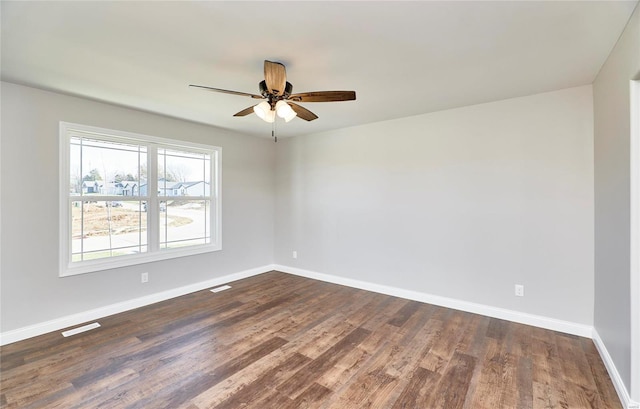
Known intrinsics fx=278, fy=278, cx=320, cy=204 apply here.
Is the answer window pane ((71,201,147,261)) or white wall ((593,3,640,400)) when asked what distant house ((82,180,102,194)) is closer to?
window pane ((71,201,147,261))

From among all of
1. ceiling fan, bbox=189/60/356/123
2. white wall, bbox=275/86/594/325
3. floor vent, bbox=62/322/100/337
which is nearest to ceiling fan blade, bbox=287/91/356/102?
ceiling fan, bbox=189/60/356/123

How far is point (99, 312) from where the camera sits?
3217 millimetres

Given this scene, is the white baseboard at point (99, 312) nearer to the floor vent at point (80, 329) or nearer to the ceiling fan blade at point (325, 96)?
the floor vent at point (80, 329)

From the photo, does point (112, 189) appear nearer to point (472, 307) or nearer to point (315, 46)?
point (315, 46)

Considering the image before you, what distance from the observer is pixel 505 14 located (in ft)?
5.62

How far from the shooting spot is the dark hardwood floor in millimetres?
1935

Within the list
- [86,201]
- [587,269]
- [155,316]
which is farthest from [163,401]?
[587,269]

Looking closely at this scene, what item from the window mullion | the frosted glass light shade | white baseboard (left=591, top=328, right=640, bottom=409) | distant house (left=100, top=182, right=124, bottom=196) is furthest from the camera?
the window mullion

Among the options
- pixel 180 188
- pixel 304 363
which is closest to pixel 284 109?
pixel 304 363

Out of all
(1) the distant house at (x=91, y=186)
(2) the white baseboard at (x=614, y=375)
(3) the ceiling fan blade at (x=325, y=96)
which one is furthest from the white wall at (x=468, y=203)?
(1) the distant house at (x=91, y=186)

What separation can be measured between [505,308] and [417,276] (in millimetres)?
1025

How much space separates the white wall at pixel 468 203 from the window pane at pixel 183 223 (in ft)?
5.68

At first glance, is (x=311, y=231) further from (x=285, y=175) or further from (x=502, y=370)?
(x=502, y=370)

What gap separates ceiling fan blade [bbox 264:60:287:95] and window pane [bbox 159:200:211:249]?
8.77ft
